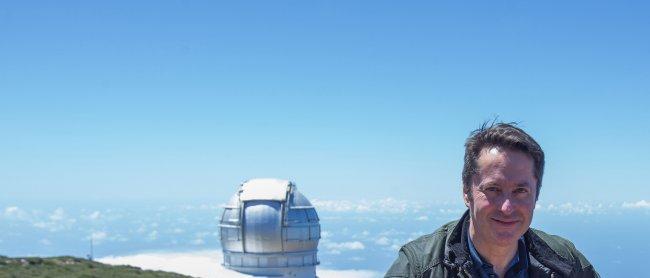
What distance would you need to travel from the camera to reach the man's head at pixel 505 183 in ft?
9.96

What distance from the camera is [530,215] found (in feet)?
10.1

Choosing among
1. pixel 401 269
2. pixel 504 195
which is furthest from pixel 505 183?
pixel 401 269

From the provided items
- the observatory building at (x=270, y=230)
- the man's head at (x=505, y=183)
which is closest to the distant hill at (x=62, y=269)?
the observatory building at (x=270, y=230)

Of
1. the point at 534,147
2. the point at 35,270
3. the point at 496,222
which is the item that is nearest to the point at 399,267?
A: the point at 496,222

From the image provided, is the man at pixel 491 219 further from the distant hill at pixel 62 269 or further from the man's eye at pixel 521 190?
the distant hill at pixel 62 269

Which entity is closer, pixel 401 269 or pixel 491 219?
pixel 401 269

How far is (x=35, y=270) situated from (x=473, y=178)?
20131 millimetres

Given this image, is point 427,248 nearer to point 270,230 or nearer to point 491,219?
point 491,219

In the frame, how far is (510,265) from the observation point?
Result: 3.24 m

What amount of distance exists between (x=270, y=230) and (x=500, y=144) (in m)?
19.8

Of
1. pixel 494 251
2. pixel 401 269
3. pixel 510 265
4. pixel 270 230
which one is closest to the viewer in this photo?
pixel 401 269

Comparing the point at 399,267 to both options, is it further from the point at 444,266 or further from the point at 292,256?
the point at 292,256

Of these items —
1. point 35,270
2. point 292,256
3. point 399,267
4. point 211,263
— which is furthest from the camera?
point 211,263

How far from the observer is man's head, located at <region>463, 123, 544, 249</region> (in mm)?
3035
